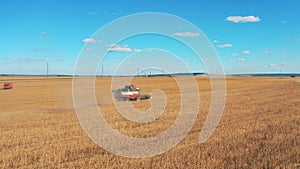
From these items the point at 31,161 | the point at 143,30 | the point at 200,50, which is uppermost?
the point at 143,30

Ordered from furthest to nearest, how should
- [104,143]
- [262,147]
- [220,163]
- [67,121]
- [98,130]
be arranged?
[67,121]
[98,130]
[104,143]
[262,147]
[220,163]

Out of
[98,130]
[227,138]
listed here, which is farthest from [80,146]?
[227,138]

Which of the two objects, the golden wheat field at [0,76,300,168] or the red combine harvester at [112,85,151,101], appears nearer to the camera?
the golden wheat field at [0,76,300,168]

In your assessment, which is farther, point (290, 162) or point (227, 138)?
point (227, 138)

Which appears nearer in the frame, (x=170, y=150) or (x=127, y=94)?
(x=170, y=150)

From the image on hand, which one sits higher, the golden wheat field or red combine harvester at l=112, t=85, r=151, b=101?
red combine harvester at l=112, t=85, r=151, b=101

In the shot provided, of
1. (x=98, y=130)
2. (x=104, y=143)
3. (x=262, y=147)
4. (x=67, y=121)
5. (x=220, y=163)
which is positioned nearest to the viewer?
(x=220, y=163)

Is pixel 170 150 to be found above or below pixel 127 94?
below

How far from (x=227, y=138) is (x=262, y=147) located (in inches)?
60.7

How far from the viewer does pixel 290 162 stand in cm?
804

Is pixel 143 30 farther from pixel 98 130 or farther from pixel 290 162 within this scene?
pixel 290 162

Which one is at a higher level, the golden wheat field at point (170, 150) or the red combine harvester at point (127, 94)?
the red combine harvester at point (127, 94)

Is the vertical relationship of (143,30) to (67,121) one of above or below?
above

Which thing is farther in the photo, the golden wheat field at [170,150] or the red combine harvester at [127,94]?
the red combine harvester at [127,94]
